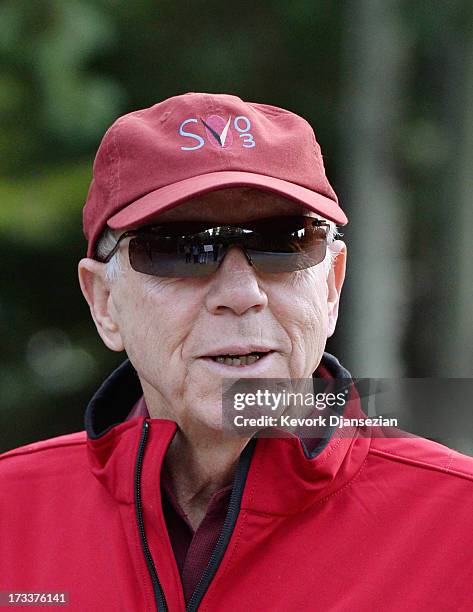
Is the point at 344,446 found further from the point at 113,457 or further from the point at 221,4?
the point at 221,4

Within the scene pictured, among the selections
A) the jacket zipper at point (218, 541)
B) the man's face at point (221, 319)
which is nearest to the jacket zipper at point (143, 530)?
the jacket zipper at point (218, 541)

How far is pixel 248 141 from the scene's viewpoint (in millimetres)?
1925

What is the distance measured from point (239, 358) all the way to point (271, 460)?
215 mm

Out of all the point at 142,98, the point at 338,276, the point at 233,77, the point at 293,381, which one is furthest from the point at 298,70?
the point at 293,381

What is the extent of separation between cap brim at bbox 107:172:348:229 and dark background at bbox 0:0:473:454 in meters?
2.48

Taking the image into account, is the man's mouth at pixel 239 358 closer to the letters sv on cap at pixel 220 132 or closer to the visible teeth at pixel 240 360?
the visible teeth at pixel 240 360

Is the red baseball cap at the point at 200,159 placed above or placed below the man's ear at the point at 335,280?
above

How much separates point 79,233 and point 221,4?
1.54 m

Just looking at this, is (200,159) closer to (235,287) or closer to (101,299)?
(235,287)

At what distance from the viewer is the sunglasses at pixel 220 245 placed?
1884 mm

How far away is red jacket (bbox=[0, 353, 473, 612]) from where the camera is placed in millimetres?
1729

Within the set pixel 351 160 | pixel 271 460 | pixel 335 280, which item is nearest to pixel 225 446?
pixel 271 460

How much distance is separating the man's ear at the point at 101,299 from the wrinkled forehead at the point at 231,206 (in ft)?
0.96

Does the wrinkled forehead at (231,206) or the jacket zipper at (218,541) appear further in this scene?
the wrinkled forehead at (231,206)
